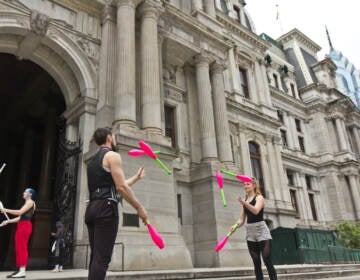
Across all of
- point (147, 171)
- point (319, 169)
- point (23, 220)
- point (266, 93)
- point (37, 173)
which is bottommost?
point (23, 220)

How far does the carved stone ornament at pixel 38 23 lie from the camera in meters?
11.9

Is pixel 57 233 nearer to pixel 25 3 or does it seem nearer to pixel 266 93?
pixel 25 3

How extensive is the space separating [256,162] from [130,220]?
1550 cm

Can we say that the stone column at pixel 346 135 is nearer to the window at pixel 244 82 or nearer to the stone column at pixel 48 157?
the window at pixel 244 82

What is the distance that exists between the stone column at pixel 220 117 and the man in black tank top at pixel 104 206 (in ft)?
42.1

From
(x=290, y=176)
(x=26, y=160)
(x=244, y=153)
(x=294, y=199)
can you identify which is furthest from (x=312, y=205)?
(x=26, y=160)

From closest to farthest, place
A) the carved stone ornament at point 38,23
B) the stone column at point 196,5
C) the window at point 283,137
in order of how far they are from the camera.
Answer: the carved stone ornament at point 38,23, the stone column at point 196,5, the window at point 283,137

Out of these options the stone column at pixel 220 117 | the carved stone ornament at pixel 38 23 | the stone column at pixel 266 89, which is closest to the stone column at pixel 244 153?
the stone column at pixel 266 89

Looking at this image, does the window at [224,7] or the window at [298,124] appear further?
the window at [298,124]

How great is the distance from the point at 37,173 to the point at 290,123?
25.0 m

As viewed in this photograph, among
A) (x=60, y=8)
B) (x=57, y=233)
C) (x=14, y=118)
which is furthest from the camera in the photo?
(x=14, y=118)

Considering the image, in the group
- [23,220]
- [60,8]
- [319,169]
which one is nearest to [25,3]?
[60,8]

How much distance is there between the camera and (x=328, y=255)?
1923cm

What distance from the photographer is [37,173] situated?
20750mm
